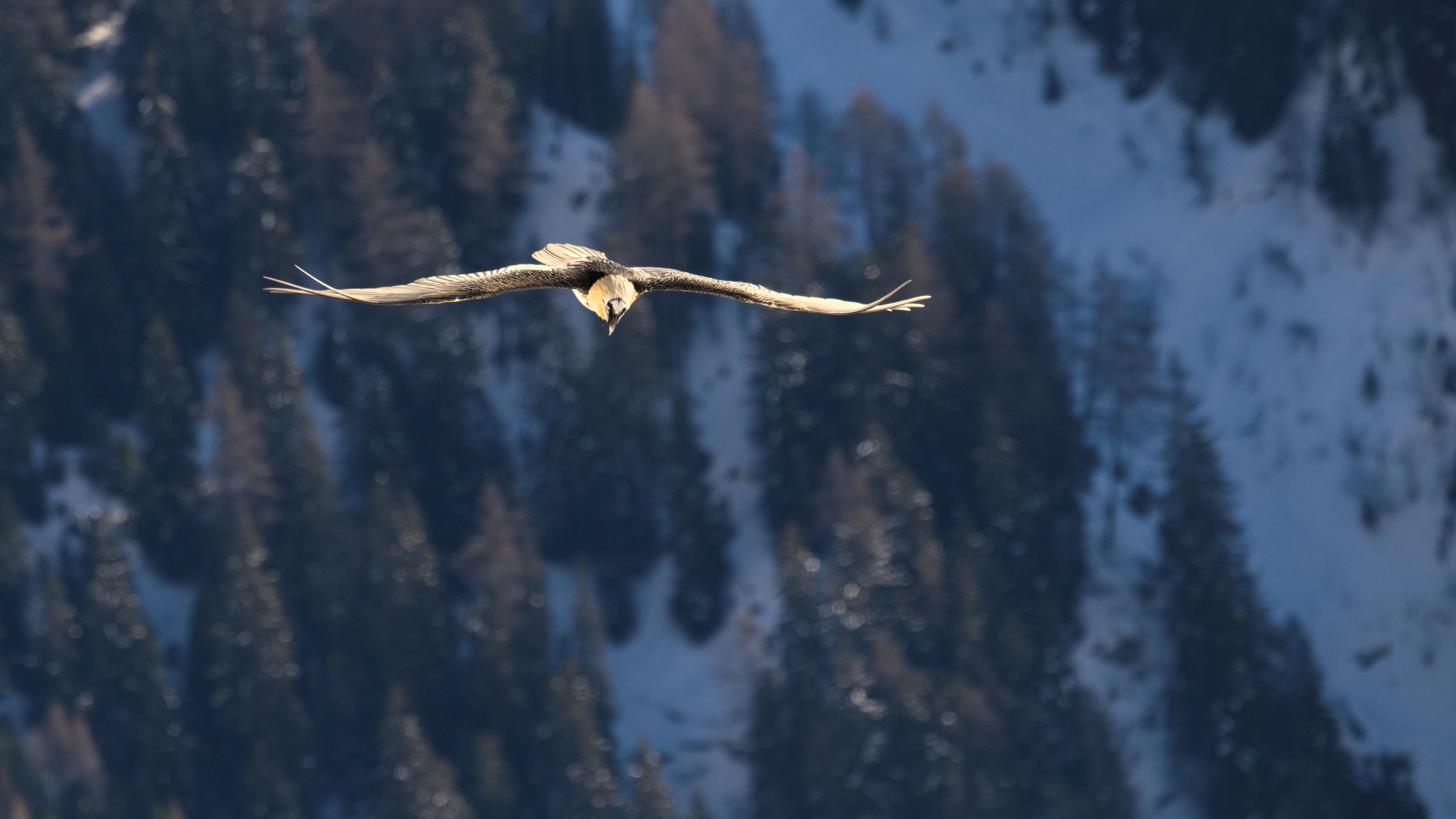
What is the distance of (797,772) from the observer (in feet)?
274

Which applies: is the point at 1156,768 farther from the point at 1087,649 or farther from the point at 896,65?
the point at 896,65

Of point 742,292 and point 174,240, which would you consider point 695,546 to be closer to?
point 174,240

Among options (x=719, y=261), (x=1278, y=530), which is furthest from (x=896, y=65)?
(x=1278, y=530)

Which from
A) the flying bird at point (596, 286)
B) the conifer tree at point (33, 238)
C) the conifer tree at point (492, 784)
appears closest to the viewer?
the flying bird at point (596, 286)

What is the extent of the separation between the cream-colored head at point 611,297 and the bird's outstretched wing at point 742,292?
27cm

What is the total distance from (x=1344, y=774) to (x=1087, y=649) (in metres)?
12.7

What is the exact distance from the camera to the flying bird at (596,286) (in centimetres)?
2145

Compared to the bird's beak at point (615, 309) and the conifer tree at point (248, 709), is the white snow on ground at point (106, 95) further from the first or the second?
the bird's beak at point (615, 309)

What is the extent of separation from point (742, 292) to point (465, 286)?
3152 millimetres

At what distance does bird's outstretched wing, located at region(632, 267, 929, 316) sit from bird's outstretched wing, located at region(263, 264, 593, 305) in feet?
2.41

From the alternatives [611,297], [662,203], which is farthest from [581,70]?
[611,297]

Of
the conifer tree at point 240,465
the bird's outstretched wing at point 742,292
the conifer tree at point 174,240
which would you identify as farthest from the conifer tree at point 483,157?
the bird's outstretched wing at point 742,292

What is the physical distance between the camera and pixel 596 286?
22719 millimetres

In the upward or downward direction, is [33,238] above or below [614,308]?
above
